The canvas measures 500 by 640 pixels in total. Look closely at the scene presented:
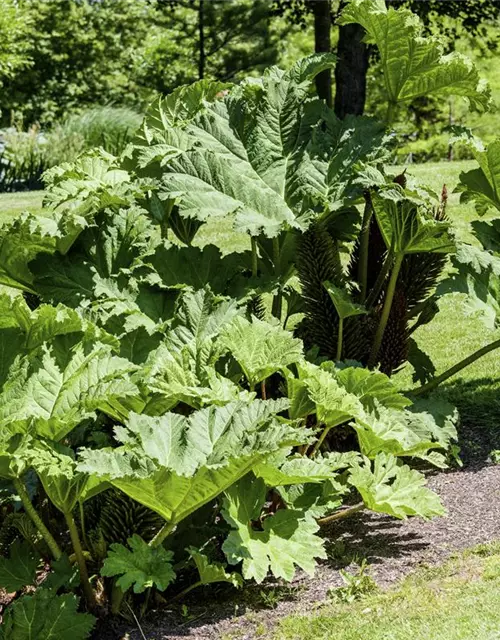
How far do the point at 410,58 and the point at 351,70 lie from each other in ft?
25.3

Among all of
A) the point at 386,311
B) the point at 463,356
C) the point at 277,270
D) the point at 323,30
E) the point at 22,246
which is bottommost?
the point at 463,356

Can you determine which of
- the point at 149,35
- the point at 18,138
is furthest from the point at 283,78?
the point at 149,35

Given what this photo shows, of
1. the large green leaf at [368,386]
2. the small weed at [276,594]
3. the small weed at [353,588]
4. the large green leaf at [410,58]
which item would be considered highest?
the large green leaf at [410,58]

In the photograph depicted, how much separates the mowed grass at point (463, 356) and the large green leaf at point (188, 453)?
1.21 metres

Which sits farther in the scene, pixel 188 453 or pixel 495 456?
pixel 495 456

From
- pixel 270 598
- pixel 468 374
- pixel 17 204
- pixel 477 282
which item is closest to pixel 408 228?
pixel 477 282

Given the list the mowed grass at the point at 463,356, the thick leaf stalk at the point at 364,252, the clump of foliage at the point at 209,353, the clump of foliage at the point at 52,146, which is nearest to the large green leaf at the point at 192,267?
the clump of foliage at the point at 209,353

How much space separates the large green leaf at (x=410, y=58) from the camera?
13.5ft

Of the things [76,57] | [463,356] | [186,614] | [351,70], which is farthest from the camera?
[76,57]

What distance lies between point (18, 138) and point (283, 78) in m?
13.1

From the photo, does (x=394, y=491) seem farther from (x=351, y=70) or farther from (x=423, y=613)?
(x=351, y=70)

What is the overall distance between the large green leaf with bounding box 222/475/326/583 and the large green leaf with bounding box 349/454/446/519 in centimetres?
22

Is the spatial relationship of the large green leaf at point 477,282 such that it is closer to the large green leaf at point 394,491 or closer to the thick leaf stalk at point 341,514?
the large green leaf at point 394,491

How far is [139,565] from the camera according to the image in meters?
3.04
